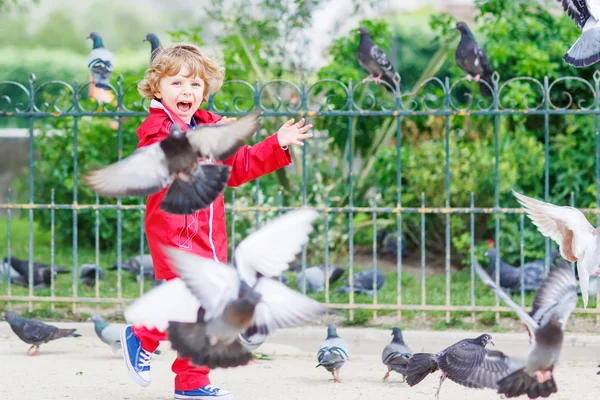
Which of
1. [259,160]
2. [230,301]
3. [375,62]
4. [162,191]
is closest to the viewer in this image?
[230,301]

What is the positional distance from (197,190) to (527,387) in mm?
1487

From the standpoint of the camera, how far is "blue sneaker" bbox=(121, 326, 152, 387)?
435 cm

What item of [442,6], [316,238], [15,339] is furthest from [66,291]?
[442,6]

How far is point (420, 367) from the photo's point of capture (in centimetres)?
477

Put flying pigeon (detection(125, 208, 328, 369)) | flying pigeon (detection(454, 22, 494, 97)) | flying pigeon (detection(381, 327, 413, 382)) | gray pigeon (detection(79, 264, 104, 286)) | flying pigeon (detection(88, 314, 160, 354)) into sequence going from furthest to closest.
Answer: gray pigeon (detection(79, 264, 104, 286)) < flying pigeon (detection(454, 22, 494, 97)) < flying pigeon (detection(88, 314, 160, 354)) < flying pigeon (detection(381, 327, 413, 382)) < flying pigeon (detection(125, 208, 328, 369))

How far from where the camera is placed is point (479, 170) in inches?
353

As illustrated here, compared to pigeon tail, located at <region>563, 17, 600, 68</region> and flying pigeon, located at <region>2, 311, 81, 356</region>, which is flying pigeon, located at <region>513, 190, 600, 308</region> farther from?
flying pigeon, located at <region>2, 311, 81, 356</region>

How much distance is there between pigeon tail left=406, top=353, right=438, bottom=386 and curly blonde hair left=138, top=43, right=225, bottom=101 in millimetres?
1718

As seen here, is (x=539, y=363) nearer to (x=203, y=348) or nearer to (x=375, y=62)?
(x=203, y=348)

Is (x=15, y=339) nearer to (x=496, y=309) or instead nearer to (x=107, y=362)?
(x=107, y=362)

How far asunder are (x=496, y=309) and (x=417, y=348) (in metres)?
0.77

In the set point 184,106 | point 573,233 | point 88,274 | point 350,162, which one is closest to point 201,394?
point 184,106

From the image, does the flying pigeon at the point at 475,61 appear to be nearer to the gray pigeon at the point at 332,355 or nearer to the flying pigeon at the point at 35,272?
the gray pigeon at the point at 332,355

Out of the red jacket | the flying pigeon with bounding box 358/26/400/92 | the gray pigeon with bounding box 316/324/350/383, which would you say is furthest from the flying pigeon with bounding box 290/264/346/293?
the red jacket
